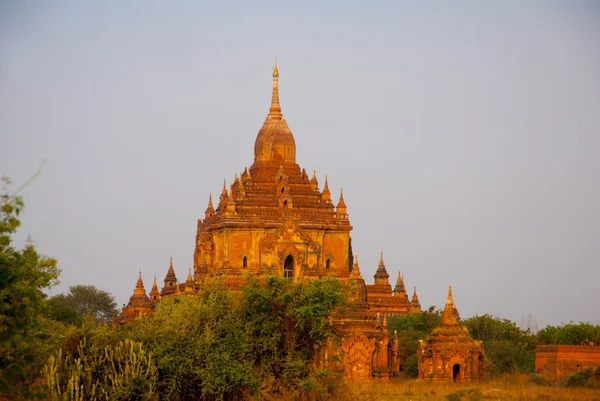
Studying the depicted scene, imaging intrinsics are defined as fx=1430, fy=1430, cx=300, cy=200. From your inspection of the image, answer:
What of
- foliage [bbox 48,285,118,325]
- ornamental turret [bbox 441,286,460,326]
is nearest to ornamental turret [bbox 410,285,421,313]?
ornamental turret [bbox 441,286,460,326]

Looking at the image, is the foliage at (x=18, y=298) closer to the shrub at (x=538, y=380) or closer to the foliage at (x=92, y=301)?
the shrub at (x=538, y=380)

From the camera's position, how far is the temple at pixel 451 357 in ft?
170

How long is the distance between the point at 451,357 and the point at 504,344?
13.0 m

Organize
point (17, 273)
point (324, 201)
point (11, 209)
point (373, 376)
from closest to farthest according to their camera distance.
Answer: point (11, 209) < point (17, 273) < point (373, 376) < point (324, 201)

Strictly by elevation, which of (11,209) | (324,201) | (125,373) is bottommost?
(125,373)

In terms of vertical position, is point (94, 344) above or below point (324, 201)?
below

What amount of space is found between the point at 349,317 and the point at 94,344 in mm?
20358

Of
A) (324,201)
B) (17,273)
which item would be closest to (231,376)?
(17,273)

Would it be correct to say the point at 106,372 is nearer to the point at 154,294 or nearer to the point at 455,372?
the point at 455,372

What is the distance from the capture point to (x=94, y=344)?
3509 cm

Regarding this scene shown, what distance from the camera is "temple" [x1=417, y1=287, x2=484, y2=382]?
51875 mm

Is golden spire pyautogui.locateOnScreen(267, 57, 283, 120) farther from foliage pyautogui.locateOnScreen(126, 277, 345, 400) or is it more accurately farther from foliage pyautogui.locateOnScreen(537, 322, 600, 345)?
foliage pyautogui.locateOnScreen(126, 277, 345, 400)

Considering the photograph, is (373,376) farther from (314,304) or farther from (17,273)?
(17,273)

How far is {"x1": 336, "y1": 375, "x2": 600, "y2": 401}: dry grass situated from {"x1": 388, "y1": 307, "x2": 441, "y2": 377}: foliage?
380 inches
